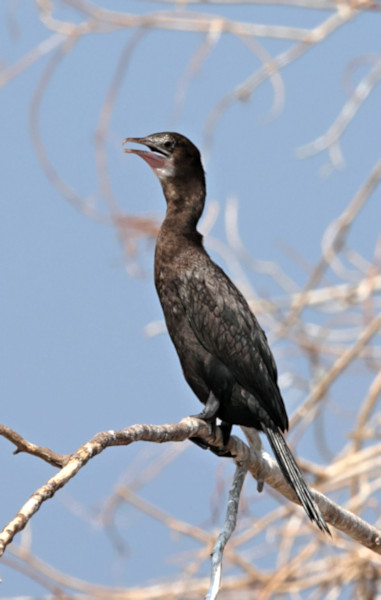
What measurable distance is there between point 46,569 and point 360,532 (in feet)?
5.50

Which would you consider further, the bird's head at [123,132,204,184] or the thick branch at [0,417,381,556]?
the bird's head at [123,132,204,184]

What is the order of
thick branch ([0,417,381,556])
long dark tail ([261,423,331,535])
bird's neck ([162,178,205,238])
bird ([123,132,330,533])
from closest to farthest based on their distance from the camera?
1. thick branch ([0,417,381,556])
2. long dark tail ([261,423,331,535])
3. bird ([123,132,330,533])
4. bird's neck ([162,178,205,238])

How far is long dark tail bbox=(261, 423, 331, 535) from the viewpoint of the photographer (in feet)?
7.58

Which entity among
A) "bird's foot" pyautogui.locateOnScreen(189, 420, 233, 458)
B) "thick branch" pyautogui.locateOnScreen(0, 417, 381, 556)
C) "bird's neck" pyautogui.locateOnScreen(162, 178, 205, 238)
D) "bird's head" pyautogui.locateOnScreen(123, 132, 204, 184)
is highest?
"bird's head" pyautogui.locateOnScreen(123, 132, 204, 184)

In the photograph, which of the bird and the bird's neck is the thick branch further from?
the bird's neck

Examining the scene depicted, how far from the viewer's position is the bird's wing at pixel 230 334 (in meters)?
2.66

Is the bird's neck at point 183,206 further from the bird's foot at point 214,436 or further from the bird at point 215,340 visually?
the bird's foot at point 214,436

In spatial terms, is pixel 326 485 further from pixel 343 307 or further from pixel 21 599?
pixel 21 599

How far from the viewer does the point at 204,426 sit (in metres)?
2.44

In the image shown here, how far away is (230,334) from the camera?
2684mm

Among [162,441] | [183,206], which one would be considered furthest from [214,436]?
[183,206]

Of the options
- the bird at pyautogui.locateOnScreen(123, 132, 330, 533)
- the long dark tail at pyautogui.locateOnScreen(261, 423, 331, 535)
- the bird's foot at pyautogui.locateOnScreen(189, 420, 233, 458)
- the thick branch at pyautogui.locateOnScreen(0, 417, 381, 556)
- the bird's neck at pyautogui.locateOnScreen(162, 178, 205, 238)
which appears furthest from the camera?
the bird's neck at pyautogui.locateOnScreen(162, 178, 205, 238)

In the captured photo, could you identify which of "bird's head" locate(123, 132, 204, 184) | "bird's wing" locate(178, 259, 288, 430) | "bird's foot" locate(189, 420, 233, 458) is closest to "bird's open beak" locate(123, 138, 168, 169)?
"bird's head" locate(123, 132, 204, 184)

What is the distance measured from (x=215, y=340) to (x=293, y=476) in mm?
479
